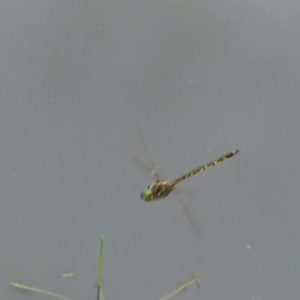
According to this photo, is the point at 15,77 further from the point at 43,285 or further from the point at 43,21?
the point at 43,285

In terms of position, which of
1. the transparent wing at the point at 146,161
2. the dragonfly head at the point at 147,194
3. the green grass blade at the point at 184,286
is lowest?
the green grass blade at the point at 184,286

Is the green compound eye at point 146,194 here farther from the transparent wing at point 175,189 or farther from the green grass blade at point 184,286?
the green grass blade at point 184,286

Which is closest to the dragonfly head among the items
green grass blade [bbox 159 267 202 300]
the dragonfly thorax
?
the dragonfly thorax

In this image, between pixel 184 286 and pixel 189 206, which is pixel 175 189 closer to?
pixel 189 206

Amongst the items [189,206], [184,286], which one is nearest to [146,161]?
[189,206]

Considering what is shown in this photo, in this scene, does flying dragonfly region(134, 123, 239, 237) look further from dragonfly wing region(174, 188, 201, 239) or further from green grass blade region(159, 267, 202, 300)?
green grass blade region(159, 267, 202, 300)

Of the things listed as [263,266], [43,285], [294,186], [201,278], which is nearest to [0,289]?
[43,285]

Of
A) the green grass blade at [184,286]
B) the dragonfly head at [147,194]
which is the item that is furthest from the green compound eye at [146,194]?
the green grass blade at [184,286]
